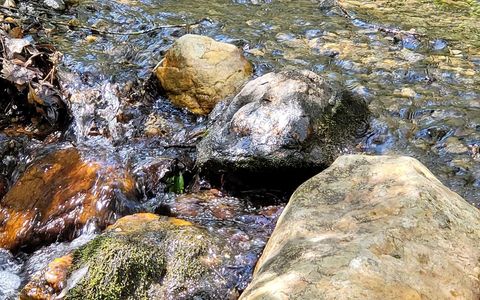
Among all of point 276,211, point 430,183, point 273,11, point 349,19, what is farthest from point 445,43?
point 430,183

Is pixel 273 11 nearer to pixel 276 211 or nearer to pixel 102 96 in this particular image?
pixel 102 96

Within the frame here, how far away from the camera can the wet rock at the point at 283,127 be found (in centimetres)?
429

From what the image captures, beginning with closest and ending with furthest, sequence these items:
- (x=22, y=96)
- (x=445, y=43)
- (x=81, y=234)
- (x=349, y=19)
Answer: (x=81, y=234)
(x=22, y=96)
(x=445, y=43)
(x=349, y=19)

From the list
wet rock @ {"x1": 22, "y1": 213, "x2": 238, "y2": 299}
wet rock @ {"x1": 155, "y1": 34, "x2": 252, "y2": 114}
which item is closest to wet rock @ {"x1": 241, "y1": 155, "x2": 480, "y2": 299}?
wet rock @ {"x1": 22, "y1": 213, "x2": 238, "y2": 299}

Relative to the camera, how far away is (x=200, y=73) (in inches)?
223

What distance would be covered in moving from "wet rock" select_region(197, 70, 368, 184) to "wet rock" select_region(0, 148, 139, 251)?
2.63 feet

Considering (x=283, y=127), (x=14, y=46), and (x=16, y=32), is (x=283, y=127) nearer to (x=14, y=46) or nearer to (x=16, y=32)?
(x=14, y=46)

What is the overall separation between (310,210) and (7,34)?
4.75 metres

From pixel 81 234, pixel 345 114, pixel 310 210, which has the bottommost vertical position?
pixel 81 234

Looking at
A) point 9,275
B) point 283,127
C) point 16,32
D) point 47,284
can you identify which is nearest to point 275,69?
point 283,127

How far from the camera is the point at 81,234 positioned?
4043 millimetres

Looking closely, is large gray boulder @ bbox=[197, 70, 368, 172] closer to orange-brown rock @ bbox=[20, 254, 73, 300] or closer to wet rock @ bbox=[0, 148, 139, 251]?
wet rock @ bbox=[0, 148, 139, 251]

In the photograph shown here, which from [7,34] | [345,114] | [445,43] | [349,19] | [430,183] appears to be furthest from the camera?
[349,19]

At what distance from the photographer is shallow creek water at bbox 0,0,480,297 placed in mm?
4312
